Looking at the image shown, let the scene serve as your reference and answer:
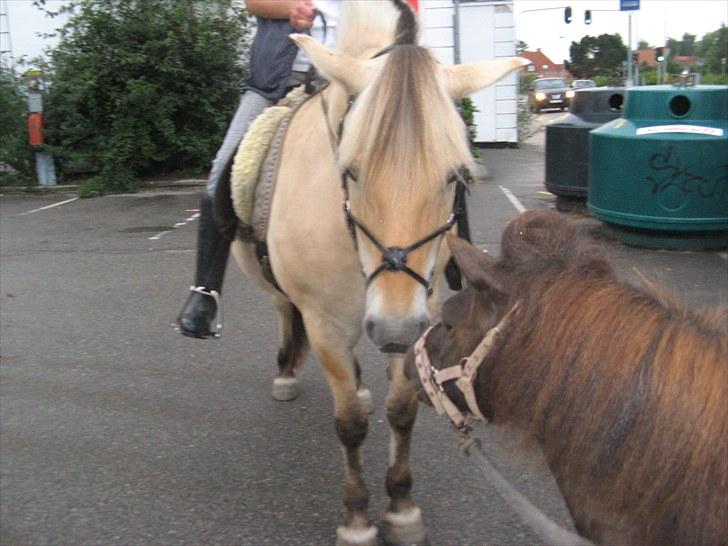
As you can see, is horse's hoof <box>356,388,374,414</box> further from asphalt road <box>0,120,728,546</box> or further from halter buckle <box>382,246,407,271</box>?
halter buckle <box>382,246,407,271</box>

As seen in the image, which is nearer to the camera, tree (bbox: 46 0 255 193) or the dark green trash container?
the dark green trash container

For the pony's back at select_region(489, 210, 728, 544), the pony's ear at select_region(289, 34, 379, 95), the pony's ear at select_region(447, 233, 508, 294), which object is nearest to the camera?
the pony's back at select_region(489, 210, 728, 544)

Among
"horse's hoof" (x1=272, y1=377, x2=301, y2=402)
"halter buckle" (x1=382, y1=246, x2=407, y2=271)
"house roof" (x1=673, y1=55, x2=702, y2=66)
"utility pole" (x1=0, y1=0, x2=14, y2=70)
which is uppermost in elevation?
"utility pole" (x1=0, y1=0, x2=14, y2=70)

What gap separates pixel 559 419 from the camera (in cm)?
174

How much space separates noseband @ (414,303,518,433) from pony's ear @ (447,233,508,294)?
81mm

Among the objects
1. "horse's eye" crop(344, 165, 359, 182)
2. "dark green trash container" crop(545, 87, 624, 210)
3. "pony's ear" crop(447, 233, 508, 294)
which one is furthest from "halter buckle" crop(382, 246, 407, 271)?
"dark green trash container" crop(545, 87, 624, 210)

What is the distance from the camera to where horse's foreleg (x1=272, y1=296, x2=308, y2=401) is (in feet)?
15.5

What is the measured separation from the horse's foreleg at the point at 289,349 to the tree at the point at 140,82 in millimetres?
9058

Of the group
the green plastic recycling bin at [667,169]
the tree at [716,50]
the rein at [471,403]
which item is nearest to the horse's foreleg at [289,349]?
the rein at [471,403]

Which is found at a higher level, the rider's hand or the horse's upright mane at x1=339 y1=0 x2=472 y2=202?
the rider's hand

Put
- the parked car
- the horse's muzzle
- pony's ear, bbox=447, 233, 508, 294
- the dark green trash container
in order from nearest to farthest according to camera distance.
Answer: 1. pony's ear, bbox=447, 233, 508, 294
2. the horse's muzzle
3. the dark green trash container
4. the parked car

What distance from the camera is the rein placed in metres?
1.89

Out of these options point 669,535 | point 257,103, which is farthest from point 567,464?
point 257,103

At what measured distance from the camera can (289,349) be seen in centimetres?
480
